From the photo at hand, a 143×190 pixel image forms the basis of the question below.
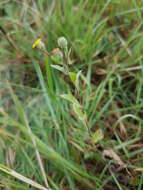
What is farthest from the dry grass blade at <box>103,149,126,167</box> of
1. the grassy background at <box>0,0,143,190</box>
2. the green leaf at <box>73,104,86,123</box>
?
the green leaf at <box>73,104,86,123</box>

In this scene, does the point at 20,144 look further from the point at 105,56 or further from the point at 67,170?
the point at 105,56

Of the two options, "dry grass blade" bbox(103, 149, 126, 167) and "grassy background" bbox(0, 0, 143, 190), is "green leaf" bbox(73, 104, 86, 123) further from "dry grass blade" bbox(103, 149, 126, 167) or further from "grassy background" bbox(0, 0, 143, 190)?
"dry grass blade" bbox(103, 149, 126, 167)

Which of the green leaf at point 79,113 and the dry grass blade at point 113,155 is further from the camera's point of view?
the dry grass blade at point 113,155

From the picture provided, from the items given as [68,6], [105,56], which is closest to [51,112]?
[105,56]

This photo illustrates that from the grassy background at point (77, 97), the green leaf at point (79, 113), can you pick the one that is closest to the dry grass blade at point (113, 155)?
the grassy background at point (77, 97)

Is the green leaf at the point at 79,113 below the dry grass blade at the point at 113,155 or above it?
above

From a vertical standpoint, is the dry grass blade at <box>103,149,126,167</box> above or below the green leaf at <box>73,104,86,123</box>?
below

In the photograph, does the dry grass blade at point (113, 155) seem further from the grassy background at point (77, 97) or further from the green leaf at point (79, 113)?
the green leaf at point (79, 113)

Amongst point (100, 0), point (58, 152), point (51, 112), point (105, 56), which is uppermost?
point (100, 0)

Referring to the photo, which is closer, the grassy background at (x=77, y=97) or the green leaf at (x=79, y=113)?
the green leaf at (x=79, y=113)
